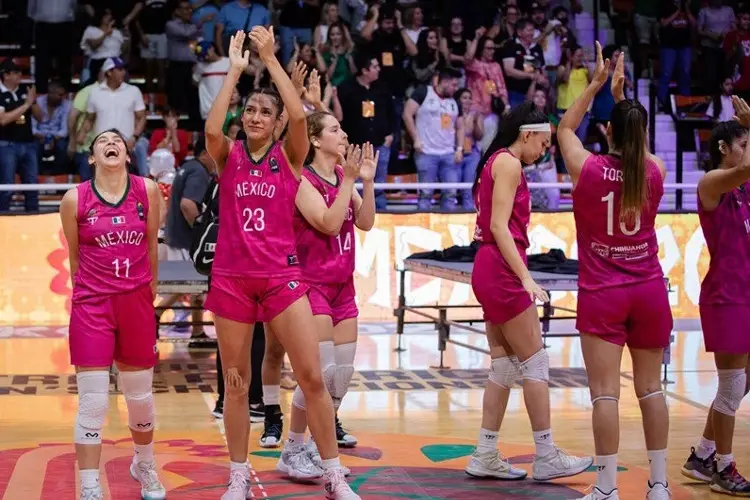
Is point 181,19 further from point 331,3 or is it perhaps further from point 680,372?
point 680,372

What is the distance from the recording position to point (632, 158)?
5.75 metres

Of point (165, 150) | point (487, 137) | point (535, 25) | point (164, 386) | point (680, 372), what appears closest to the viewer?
point (164, 386)

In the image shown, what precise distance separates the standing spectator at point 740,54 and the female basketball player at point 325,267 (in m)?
12.5

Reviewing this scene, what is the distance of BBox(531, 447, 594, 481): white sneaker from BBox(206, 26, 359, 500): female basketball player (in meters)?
1.20

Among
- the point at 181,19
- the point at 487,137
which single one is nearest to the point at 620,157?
the point at 487,137

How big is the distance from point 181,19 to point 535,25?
16.0 feet

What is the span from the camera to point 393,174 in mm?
15867

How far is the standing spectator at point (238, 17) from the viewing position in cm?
1584

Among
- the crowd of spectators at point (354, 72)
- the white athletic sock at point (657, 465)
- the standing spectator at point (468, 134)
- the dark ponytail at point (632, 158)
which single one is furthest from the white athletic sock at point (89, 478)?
the standing spectator at point (468, 134)

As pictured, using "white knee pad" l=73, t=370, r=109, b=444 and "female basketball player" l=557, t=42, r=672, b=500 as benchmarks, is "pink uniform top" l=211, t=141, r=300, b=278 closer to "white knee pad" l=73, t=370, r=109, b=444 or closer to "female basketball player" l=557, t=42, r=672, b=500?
"white knee pad" l=73, t=370, r=109, b=444

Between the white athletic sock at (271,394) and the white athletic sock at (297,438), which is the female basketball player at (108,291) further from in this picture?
the white athletic sock at (271,394)

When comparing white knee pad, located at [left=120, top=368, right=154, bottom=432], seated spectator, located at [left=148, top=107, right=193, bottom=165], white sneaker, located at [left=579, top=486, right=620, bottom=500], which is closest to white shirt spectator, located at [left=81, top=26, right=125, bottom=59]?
seated spectator, located at [left=148, top=107, right=193, bottom=165]

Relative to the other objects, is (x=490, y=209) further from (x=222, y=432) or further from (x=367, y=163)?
(x=222, y=432)

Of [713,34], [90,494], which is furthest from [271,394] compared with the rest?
[713,34]
